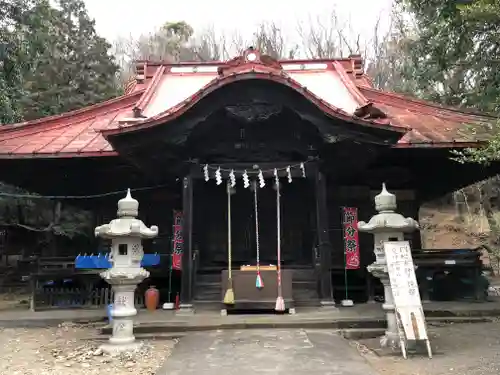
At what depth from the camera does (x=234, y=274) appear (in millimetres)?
9438

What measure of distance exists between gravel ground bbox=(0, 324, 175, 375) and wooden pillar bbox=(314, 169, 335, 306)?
3.69 meters

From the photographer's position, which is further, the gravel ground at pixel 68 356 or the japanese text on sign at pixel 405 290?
the japanese text on sign at pixel 405 290

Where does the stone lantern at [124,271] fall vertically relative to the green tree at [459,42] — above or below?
below

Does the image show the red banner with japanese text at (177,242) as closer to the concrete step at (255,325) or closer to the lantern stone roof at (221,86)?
the lantern stone roof at (221,86)

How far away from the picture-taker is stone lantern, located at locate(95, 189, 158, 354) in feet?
22.6

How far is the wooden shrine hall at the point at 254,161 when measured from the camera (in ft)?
30.0

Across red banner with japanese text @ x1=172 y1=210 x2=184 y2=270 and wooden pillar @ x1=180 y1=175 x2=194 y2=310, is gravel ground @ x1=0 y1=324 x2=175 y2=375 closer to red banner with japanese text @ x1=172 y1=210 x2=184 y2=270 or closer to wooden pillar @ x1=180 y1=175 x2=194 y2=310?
wooden pillar @ x1=180 y1=175 x2=194 y2=310

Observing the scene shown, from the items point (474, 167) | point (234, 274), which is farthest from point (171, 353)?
point (474, 167)

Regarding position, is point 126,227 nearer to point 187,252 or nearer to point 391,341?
point 187,252

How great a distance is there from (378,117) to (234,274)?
4.45m

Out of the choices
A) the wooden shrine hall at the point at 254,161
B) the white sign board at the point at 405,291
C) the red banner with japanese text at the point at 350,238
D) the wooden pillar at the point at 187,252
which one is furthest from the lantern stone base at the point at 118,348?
the red banner with japanese text at the point at 350,238

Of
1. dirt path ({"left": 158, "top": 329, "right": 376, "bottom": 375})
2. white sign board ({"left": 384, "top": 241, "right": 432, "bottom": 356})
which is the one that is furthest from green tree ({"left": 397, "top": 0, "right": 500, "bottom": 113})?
dirt path ({"left": 158, "top": 329, "right": 376, "bottom": 375})

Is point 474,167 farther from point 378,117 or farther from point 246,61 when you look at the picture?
point 246,61

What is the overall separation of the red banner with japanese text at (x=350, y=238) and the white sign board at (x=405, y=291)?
3.96 m
